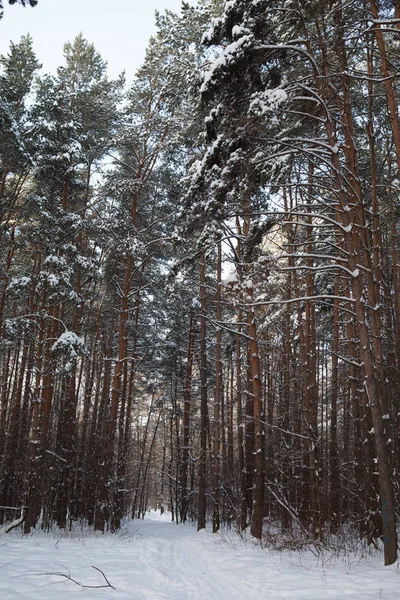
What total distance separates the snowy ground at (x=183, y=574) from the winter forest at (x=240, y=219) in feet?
3.26

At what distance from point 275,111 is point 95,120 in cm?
A: 1116

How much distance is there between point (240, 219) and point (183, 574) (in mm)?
11291

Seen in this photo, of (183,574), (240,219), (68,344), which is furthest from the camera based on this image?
(240,219)

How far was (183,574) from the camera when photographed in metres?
8.00

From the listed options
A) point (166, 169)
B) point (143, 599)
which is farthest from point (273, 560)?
point (166, 169)

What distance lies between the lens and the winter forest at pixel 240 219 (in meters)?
7.43

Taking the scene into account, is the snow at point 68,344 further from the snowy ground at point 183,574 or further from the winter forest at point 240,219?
the snowy ground at point 183,574

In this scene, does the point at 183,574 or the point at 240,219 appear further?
the point at 240,219

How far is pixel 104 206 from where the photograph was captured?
1791cm

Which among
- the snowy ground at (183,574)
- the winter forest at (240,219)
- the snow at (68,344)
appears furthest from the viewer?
the snow at (68,344)

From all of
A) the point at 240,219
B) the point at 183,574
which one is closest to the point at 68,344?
the point at 183,574

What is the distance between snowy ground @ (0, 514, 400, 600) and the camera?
532cm

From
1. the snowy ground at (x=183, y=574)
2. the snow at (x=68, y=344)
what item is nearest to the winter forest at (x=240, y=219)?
the snow at (x=68, y=344)

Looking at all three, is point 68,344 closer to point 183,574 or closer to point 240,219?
point 183,574
